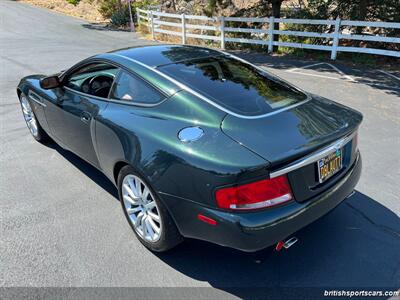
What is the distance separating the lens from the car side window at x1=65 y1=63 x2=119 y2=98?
3.59 metres

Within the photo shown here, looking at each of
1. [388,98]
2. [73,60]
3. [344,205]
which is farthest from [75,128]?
[73,60]

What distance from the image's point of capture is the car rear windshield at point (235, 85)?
277 cm

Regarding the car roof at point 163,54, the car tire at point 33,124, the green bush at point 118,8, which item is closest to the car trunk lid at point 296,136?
the car roof at point 163,54

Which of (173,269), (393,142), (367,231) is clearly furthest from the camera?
(393,142)

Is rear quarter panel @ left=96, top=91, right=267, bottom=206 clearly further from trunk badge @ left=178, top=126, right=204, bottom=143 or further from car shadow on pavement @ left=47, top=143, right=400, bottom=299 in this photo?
car shadow on pavement @ left=47, top=143, right=400, bottom=299

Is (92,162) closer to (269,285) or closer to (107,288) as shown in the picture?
(107,288)

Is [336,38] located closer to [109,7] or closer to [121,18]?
[121,18]

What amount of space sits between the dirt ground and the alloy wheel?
78.9ft

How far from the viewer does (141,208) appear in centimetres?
294

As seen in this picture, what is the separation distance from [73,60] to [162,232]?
1007 centimetres

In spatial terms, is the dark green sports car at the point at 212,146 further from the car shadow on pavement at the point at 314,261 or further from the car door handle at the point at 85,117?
the car shadow on pavement at the point at 314,261

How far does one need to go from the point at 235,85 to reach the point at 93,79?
5.76 ft

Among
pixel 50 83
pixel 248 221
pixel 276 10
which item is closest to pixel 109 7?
pixel 276 10

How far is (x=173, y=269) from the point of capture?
108 inches
